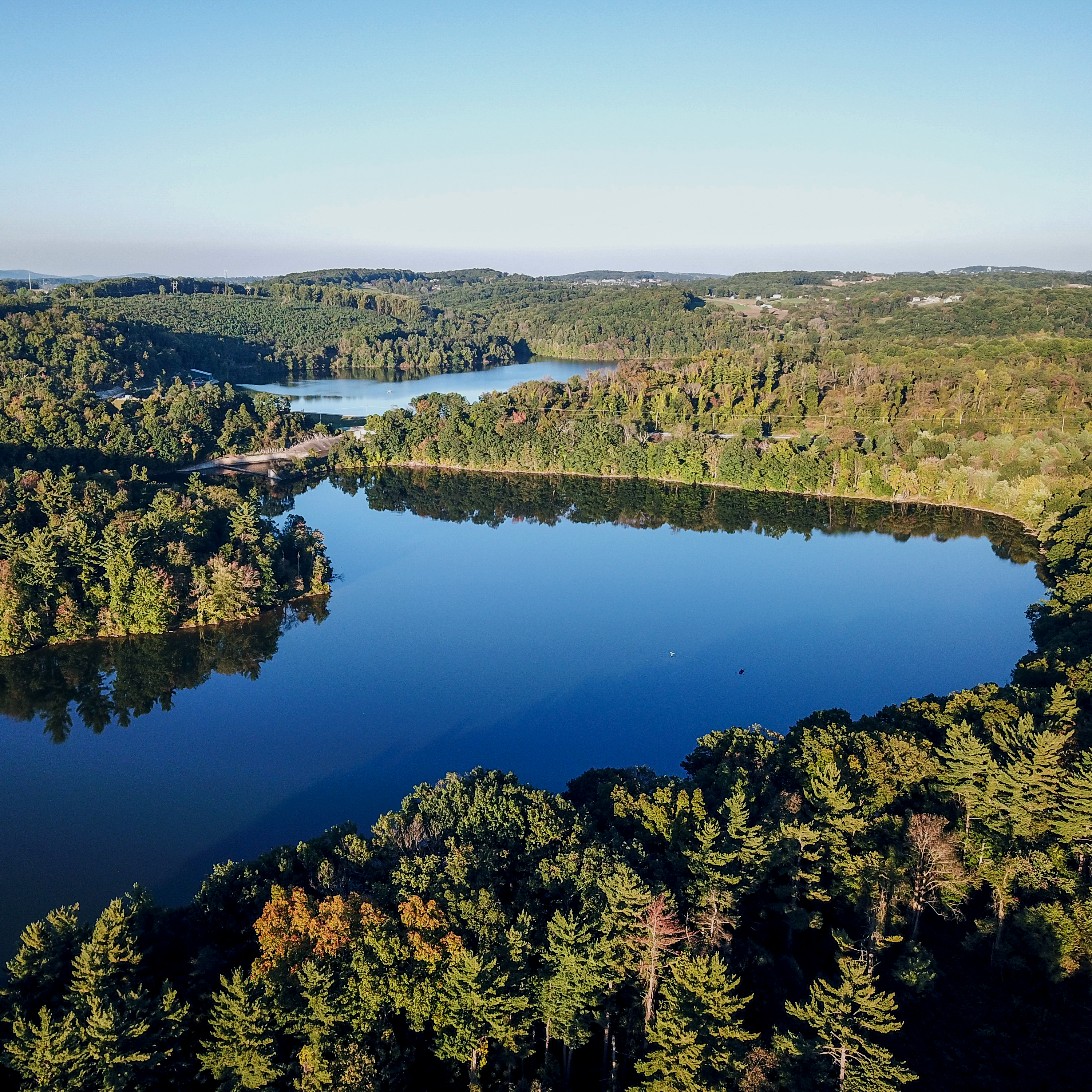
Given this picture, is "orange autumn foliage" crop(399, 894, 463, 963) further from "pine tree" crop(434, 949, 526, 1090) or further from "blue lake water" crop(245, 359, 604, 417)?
"blue lake water" crop(245, 359, 604, 417)

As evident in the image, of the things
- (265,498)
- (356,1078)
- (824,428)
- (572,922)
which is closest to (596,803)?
(572,922)

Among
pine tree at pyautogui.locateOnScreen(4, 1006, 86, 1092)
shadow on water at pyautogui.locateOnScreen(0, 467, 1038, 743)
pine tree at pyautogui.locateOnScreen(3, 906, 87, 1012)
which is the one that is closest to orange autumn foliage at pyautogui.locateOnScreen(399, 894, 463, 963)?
pine tree at pyautogui.locateOnScreen(4, 1006, 86, 1092)

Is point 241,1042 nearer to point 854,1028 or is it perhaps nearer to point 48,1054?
point 48,1054

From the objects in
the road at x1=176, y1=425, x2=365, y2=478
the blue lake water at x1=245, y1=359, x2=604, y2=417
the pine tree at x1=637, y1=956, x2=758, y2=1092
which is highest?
the blue lake water at x1=245, y1=359, x2=604, y2=417

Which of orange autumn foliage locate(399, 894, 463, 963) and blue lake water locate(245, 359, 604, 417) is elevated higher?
blue lake water locate(245, 359, 604, 417)

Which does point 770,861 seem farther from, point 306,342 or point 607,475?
point 306,342

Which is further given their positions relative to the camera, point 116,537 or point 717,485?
point 717,485

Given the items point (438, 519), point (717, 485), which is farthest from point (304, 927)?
point (717, 485)
